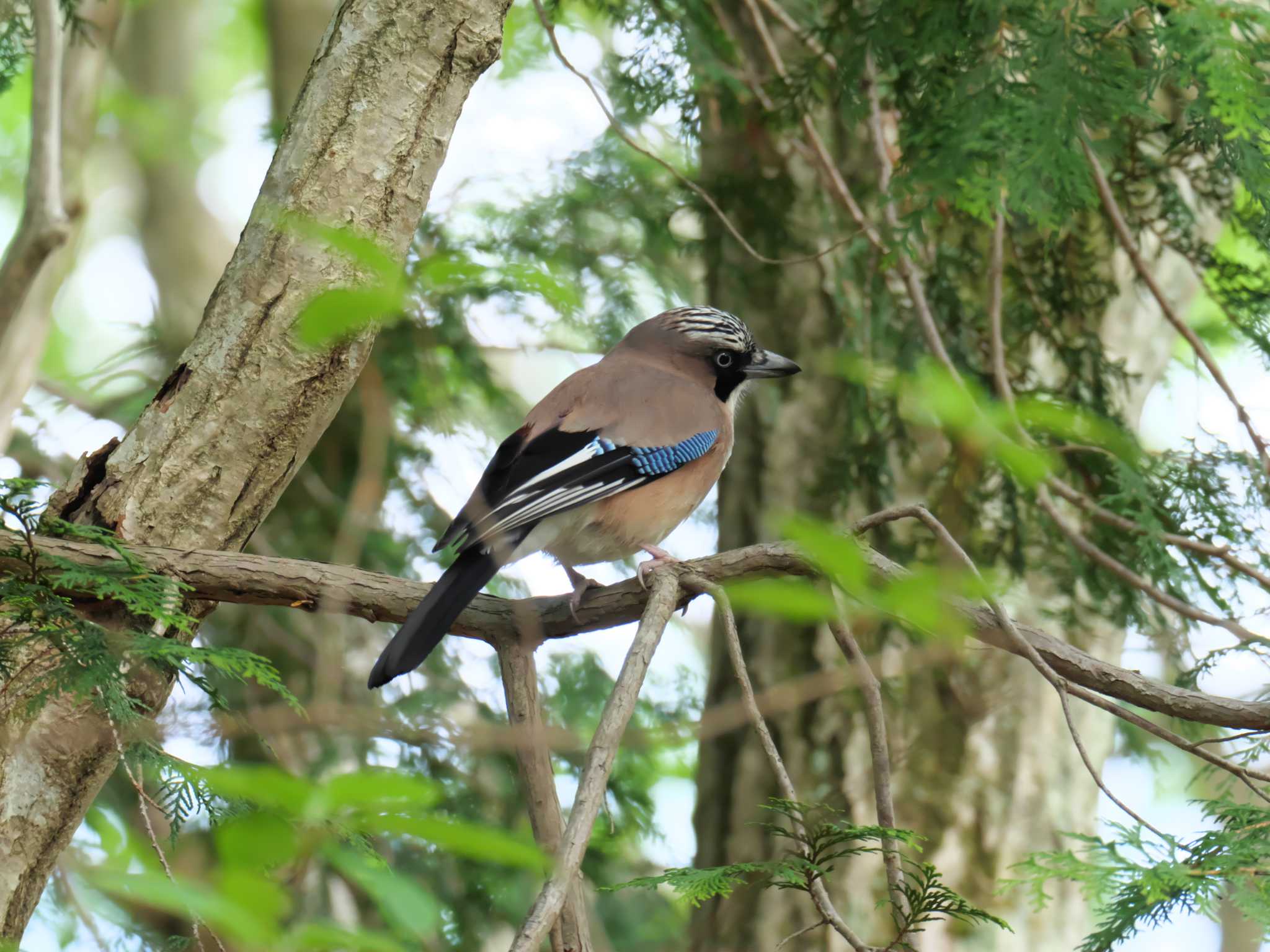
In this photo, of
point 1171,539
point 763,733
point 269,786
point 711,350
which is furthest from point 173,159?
point 269,786

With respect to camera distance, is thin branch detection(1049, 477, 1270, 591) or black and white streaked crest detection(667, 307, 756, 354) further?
black and white streaked crest detection(667, 307, 756, 354)

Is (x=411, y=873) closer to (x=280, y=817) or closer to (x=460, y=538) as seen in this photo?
(x=460, y=538)

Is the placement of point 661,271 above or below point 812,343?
above

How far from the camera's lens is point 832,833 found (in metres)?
1.98

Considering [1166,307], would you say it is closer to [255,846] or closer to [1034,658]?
[1034,658]

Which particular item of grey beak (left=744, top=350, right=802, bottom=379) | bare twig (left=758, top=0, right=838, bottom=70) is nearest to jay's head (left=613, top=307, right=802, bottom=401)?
grey beak (left=744, top=350, right=802, bottom=379)

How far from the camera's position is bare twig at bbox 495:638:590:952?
75.4 inches

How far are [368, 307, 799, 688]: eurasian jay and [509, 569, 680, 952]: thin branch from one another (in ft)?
2.09

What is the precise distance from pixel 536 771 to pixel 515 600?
59cm

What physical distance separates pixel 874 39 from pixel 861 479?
1.65 metres

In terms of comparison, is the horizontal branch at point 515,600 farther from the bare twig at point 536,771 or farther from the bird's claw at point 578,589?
the bare twig at point 536,771

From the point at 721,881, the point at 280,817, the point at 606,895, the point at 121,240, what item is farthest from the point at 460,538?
the point at 121,240

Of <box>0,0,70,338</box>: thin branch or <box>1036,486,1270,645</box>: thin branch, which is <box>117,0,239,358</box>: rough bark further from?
<box>1036,486,1270,645</box>: thin branch

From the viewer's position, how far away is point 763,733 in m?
2.07
